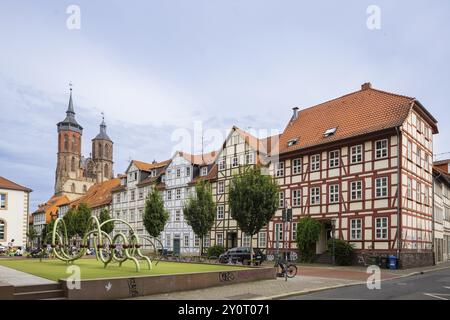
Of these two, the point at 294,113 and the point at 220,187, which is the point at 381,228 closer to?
the point at 294,113

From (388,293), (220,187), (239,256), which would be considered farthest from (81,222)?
(388,293)

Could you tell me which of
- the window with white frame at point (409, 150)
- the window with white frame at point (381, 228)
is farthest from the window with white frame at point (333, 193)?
the window with white frame at point (409, 150)

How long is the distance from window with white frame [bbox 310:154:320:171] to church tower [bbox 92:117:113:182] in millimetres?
116120

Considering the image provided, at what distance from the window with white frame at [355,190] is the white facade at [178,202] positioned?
2002cm

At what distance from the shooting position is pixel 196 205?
1537 inches

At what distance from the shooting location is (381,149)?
110 feet

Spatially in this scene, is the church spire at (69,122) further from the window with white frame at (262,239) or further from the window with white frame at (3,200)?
the window with white frame at (262,239)

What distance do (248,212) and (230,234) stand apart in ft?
49.7

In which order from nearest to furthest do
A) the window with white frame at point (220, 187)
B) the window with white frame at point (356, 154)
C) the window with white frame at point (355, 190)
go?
the window with white frame at point (355, 190)
the window with white frame at point (356, 154)
the window with white frame at point (220, 187)

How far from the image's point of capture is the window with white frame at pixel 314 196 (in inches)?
1479

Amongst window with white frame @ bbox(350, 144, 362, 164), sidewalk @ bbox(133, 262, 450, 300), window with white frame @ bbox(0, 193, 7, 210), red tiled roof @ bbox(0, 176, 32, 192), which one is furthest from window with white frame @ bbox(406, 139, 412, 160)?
window with white frame @ bbox(0, 193, 7, 210)

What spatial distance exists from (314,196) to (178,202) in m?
19.2

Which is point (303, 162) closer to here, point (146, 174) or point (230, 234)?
point (230, 234)
